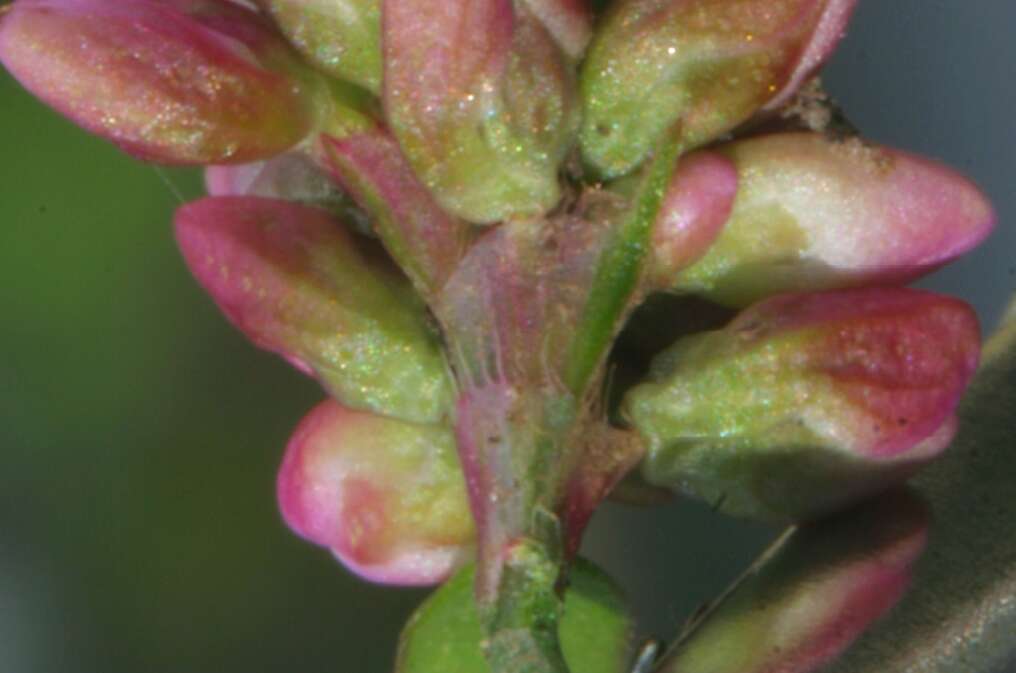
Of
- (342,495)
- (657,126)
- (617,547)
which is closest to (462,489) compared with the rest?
(342,495)

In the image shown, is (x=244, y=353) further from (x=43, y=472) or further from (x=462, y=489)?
(x=462, y=489)

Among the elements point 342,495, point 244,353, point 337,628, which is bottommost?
point 337,628

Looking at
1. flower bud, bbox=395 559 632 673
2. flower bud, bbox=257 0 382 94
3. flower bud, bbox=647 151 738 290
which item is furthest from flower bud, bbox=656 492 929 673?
flower bud, bbox=257 0 382 94

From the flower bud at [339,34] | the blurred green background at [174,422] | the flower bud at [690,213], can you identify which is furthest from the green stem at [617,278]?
the blurred green background at [174,422]

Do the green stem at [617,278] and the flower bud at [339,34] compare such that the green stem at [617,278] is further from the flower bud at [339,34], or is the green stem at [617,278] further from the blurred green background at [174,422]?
the blurred green background at [174,422]

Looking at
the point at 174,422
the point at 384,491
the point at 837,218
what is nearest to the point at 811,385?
the point at 837,218

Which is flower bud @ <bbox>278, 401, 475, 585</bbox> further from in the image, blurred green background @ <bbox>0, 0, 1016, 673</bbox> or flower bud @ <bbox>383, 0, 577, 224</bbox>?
blurred green background @ <bbox>0, 0, 1016, 673</bbox>
